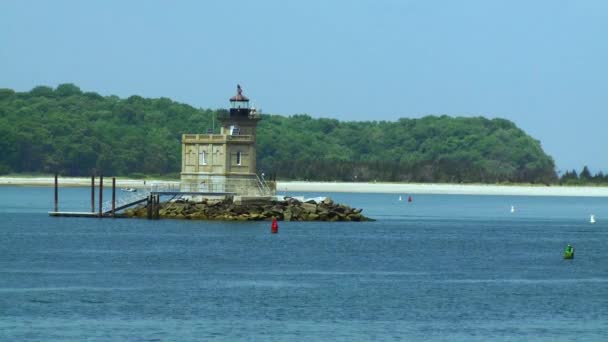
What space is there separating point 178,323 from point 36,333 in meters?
4.30

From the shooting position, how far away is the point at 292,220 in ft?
302

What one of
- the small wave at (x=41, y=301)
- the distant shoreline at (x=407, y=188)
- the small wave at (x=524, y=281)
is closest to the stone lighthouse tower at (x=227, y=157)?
the small wave at (x=524, y=281)

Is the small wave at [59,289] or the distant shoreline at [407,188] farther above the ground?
the distant shoreline at [407,188]

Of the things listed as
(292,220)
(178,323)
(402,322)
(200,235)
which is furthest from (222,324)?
(292,220)

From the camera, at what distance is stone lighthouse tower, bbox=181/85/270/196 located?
8638 cm

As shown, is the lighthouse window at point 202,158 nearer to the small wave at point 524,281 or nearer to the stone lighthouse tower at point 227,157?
the stone lighthouse tower at point 227,157

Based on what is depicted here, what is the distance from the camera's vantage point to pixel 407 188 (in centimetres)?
18738

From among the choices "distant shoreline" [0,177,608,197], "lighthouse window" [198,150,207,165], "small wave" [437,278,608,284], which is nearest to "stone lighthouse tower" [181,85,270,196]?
"lighthouse window" [198,150,207,165]

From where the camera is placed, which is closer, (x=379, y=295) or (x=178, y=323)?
(x=178, y=323)

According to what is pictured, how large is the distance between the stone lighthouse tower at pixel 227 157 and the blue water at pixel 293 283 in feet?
7.88

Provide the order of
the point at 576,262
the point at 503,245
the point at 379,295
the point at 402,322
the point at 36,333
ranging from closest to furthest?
1. the point at 36,333
2. the point at 402,322
3. the point at 379,295
4. the point at 576,262
5. the point at 503,245

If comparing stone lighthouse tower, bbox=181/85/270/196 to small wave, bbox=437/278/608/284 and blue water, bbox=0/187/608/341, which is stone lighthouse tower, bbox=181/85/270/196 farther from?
small wave, bbox=437/278/608/284

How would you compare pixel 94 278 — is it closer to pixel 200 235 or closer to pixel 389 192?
pixel 200 235

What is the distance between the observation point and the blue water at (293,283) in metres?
42.3
